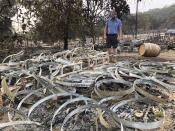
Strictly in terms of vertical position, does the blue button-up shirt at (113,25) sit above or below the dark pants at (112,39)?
above

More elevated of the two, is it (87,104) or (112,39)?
(112,39)

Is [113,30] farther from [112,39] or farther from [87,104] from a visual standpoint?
[87,104]

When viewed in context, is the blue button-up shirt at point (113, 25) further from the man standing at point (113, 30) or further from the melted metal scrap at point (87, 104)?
the melted metal scrap at point (87, 104)

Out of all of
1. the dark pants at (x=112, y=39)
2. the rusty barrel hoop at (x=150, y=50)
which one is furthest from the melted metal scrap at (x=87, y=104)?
the rusty barrel hoop at (x=150, y=50)

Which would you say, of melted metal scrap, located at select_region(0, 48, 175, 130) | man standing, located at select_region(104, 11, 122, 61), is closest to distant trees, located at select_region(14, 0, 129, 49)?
man standing, located at select_region(104, 11, 122, 61)

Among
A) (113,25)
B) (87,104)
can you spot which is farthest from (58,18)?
(87,104)

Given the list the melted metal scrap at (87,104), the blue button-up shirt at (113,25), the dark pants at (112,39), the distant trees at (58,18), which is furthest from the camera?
the distant trees at (58,18)

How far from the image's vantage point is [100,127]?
2402 millimetres

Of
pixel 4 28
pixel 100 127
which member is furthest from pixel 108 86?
pixel 4 28

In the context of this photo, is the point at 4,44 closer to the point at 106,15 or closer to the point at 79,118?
the point at 79,118

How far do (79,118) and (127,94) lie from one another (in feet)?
3.27

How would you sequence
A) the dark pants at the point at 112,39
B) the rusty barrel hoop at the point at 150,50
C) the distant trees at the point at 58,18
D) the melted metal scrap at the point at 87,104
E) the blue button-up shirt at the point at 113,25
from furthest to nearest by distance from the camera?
the distant trees at the point at 58,18 → the rusty barrel hoop at the point at 150,50 → the dark pants at the point at 112,39 → the blue button-up shirt at the point at 113,25 → the melted metal scrap at the point at 87,104

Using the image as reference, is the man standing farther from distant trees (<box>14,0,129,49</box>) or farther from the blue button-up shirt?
distant trees (<box>14,0,129,49</box>)

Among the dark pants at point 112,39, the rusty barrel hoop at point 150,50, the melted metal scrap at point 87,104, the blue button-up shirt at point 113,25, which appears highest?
the blue button-up shirt at point 113,25
